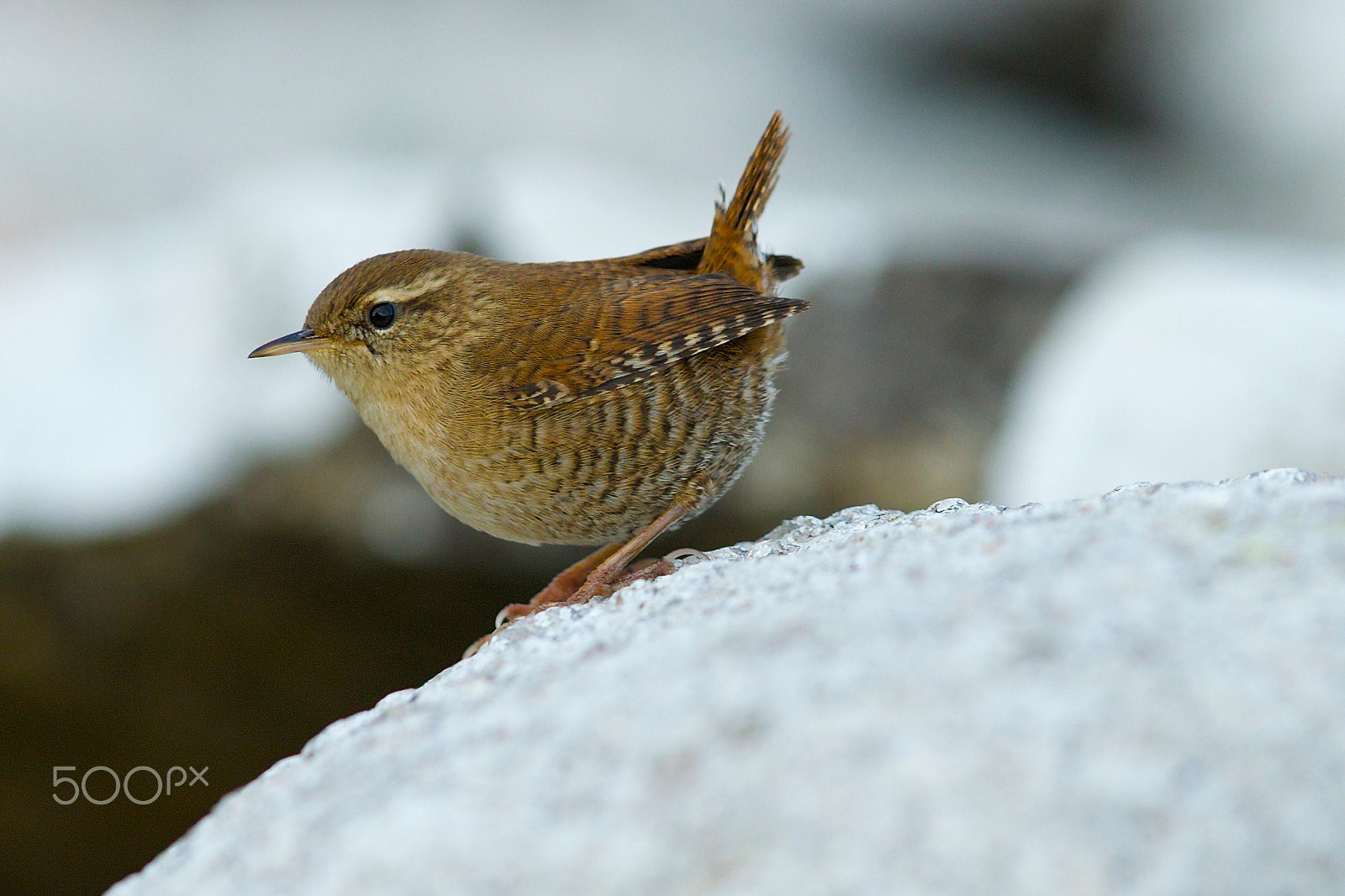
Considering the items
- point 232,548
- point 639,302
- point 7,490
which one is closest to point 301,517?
point 232,548

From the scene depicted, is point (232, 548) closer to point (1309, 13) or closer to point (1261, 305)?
point (1261, 305)

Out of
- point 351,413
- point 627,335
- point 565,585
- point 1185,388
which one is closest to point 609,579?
point 565,585

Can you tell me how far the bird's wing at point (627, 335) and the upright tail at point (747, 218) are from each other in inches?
9.4

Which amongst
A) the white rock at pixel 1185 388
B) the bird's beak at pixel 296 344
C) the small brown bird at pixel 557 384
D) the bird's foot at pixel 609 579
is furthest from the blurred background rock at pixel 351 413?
the bird's beak at pixel 296 344

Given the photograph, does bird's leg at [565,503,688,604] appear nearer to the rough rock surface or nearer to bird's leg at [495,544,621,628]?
bird's leg at [495,544,621,628]

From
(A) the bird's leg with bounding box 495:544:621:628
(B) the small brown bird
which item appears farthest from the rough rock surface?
(A) the bird's leg with bounding box 495:544:621:628

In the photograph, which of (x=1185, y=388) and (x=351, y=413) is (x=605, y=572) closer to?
(x=351, y=413)

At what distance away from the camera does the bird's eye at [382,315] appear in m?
3.17

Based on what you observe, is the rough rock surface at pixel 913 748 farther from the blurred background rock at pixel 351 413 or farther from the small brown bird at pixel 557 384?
the blurred background rock at pixel 351 413

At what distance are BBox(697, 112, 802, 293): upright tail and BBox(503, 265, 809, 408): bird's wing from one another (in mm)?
239

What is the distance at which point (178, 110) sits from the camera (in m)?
10.2

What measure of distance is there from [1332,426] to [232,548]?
459 centimetres

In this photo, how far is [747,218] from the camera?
11.3ft

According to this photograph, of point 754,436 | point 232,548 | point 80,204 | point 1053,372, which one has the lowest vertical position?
point 232,548
